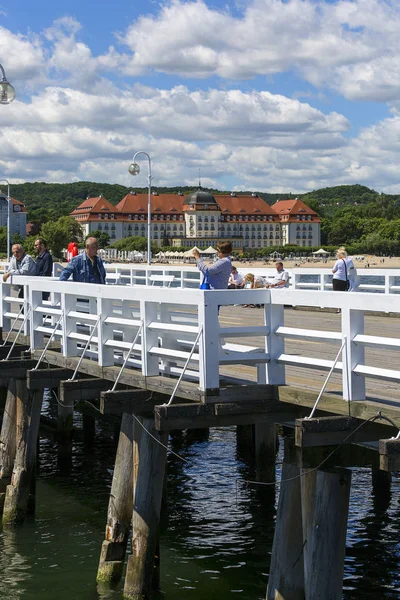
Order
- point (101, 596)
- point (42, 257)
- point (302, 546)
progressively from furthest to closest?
1. point (42, 257)
2. point (101, 596)
3. point (302, 546)

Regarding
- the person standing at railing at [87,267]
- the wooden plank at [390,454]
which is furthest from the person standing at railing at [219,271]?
the wooden plank at [390,454]

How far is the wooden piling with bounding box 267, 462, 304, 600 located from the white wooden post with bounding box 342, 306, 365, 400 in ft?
3.25

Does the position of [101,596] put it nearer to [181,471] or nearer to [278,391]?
[278,391]

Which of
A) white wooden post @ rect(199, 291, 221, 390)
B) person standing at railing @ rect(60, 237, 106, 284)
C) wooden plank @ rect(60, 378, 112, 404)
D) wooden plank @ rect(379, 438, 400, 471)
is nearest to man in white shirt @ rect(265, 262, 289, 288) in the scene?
person standing at railing @ rect(60, 237, 106, 284)

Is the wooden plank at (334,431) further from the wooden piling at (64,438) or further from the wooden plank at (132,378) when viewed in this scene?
the wooden piling at (64,438)

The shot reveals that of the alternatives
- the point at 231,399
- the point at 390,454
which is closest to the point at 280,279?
the point at 231,399

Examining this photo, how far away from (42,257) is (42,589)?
6.98 metres

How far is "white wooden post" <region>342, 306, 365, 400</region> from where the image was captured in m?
8.27

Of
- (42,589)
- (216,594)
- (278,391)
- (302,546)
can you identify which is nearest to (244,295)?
(278,391)

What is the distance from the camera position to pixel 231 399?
30.6ft

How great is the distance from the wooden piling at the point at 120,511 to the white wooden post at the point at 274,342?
2.46 meters

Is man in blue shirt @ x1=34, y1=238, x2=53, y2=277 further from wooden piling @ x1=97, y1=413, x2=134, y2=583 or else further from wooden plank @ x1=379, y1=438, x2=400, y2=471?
wooden plank @ x1=379, y1=438, x2=400, y2=471

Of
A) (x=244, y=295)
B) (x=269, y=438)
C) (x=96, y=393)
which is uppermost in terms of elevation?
(x=244, y=295)

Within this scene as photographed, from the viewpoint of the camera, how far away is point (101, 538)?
13.6 meters
